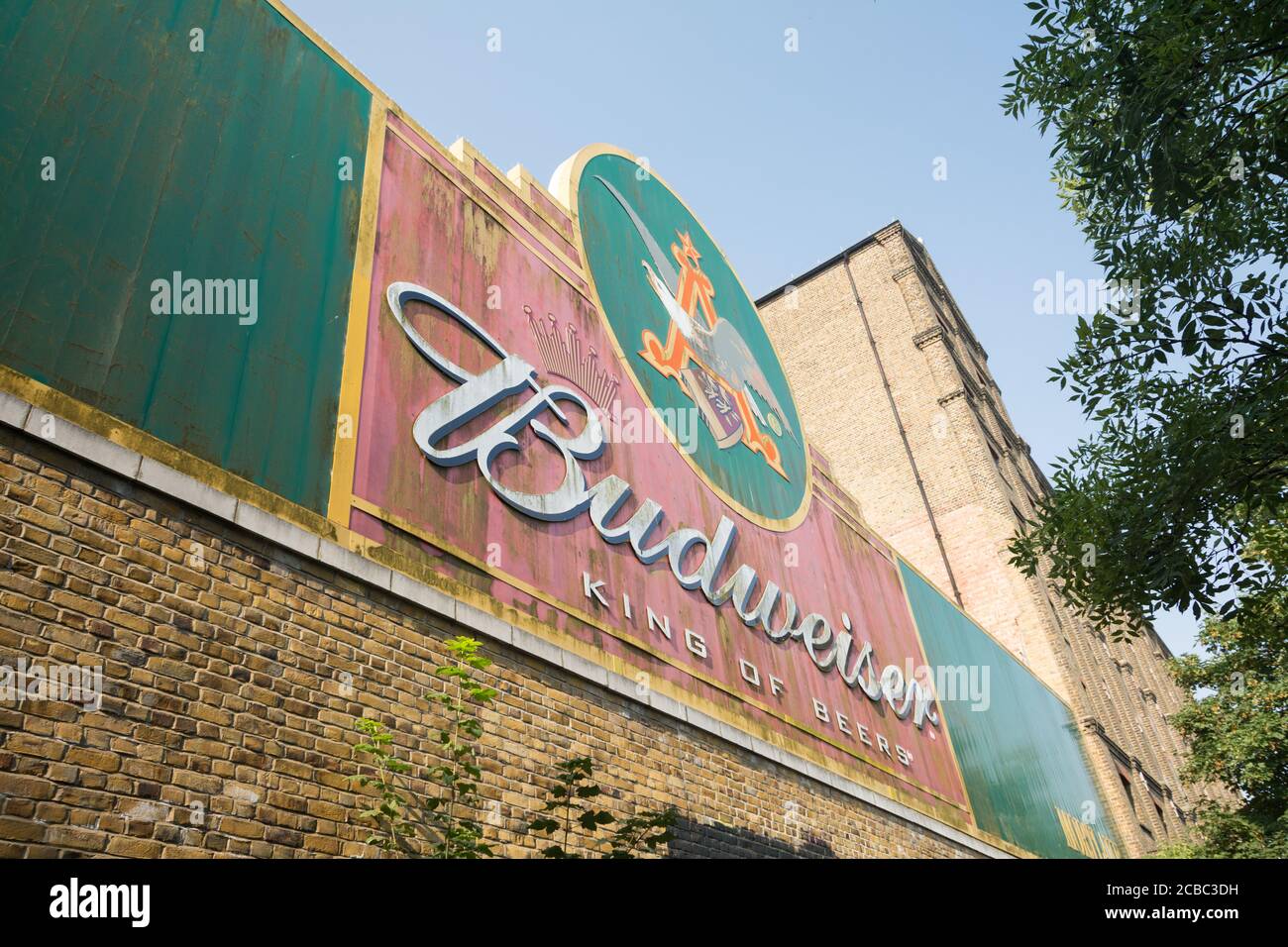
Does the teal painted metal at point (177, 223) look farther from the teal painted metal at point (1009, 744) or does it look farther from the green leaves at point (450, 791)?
the teal painted metal at point (1009, 744)

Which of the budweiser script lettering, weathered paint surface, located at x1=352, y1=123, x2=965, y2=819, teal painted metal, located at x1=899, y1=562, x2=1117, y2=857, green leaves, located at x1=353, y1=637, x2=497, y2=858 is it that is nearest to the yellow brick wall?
green leaves, located at x1=353, y1=637, x2=497, y2=858

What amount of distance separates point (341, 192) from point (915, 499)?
2162 cm

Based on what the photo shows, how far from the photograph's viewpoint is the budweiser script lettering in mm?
7973

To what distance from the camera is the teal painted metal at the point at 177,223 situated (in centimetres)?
555

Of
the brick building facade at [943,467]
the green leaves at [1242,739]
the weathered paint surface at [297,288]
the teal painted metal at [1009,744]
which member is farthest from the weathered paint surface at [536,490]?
the brick building facade at [943,467]

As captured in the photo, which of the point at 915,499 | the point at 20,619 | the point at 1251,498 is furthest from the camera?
the point at 915,499

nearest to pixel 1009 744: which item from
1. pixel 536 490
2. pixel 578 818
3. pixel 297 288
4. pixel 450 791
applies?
pixel 536 490

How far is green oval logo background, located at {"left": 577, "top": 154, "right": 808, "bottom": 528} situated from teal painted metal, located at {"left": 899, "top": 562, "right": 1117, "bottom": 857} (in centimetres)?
433

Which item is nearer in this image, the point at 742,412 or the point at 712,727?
the point at 712,727

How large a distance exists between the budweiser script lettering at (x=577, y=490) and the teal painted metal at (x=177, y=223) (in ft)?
3.45

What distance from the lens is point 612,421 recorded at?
10367mm

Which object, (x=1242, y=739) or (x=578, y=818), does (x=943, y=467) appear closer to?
(x=1242, y=739)
